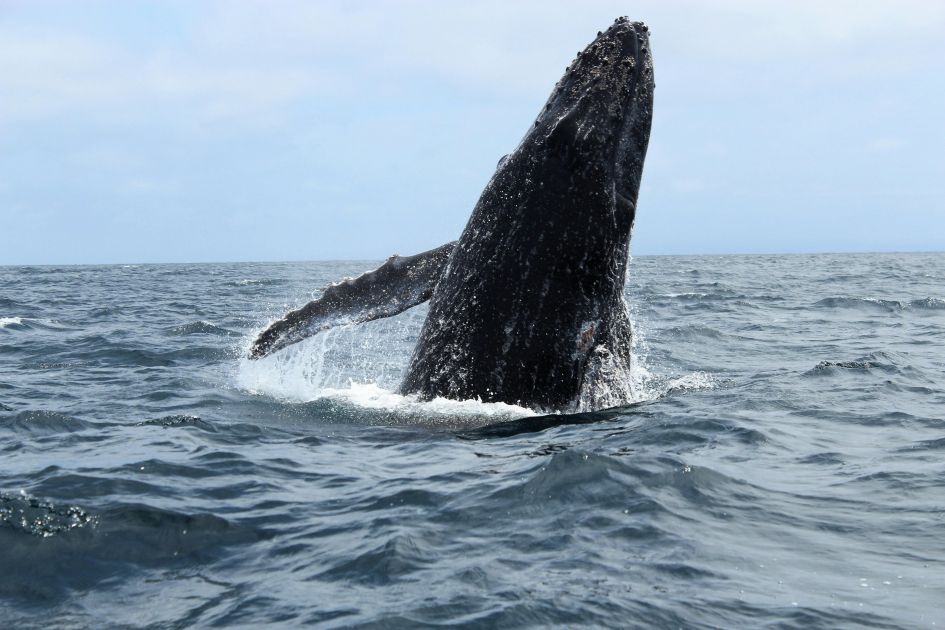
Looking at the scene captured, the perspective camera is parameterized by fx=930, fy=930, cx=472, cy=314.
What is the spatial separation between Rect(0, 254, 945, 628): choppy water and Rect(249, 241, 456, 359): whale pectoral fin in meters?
0.90

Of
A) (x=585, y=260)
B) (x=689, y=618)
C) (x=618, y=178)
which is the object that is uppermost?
(x=618, y=178)

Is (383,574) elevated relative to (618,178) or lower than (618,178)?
lower

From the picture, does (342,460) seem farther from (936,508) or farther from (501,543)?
(936,508)

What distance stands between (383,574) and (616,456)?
2.87m

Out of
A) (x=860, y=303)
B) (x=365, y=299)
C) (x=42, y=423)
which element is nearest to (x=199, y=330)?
(x=42, y=423)

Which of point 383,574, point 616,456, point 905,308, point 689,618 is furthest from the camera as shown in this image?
point 905,308

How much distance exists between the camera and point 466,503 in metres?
6.44

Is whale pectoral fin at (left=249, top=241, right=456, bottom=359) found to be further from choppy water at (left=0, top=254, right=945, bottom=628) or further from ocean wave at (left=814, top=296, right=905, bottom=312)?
ocean wave at (left=814, top=296, right=905, bottom=312)

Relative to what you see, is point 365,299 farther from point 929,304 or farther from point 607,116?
point 929,304

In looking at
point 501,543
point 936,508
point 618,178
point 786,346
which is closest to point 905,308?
point 786,346

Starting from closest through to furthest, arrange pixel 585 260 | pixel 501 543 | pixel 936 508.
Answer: pixel 501 543 < pixel 936 508 < pixel 585 260

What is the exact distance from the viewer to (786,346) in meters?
17.3

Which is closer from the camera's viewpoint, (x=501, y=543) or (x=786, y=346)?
(x=501, y=543)

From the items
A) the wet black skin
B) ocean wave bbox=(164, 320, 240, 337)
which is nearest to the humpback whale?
the wet black skin
